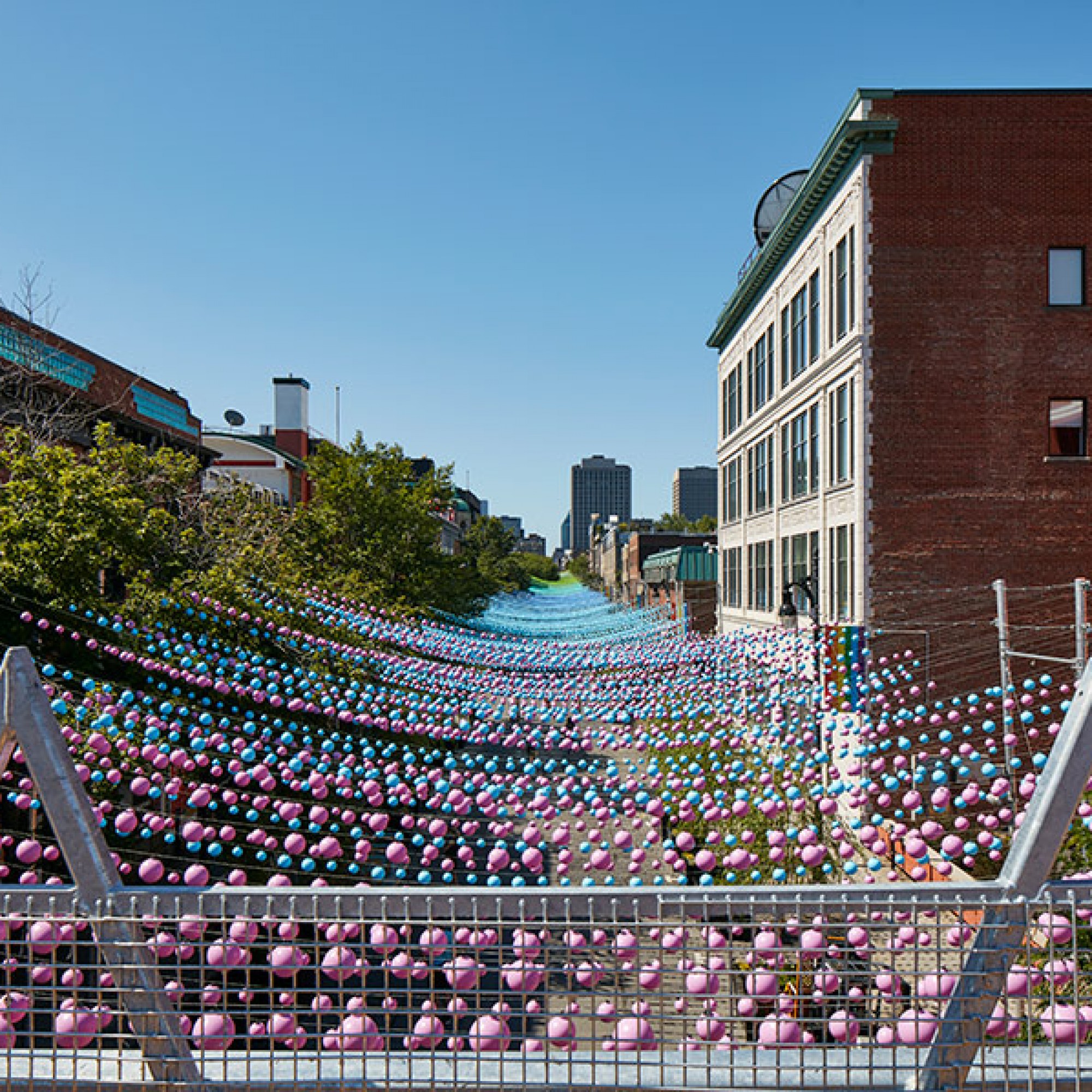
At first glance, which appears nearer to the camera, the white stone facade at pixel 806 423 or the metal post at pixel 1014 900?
the metal post at pixel 1014 900

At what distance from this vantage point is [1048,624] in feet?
75.0

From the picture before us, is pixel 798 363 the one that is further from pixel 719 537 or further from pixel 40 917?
pixel 40 917

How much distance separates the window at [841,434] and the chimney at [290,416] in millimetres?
45271

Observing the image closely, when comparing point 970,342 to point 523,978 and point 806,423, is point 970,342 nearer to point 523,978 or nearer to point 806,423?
point 806,423

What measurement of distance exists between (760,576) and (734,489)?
7231mm

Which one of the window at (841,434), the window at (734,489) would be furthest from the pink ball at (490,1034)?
the window at (734,489)

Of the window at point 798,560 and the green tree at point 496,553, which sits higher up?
the green tree at point 496,553

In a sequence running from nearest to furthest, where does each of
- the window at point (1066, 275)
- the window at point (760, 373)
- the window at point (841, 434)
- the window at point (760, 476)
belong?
the window at point (1066, 275), the window at point (841, 434), the window at point (760, 373), the window at point (760, 476)

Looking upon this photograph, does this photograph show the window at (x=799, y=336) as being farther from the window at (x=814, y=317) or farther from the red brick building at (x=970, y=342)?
the red brick building at (x=970, y=342)

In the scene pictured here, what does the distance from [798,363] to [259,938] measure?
28.2m

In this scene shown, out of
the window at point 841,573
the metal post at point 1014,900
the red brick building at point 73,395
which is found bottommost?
the metal post at point 1014,900

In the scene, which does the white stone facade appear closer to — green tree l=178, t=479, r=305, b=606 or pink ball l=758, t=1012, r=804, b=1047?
green tree l=178, t=479, r=305, b=606

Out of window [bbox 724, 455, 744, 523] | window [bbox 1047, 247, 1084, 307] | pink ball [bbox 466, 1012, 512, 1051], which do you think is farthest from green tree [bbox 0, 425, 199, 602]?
window [bbox 724, 455, 744, 523]

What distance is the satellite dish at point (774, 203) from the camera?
113 ft
